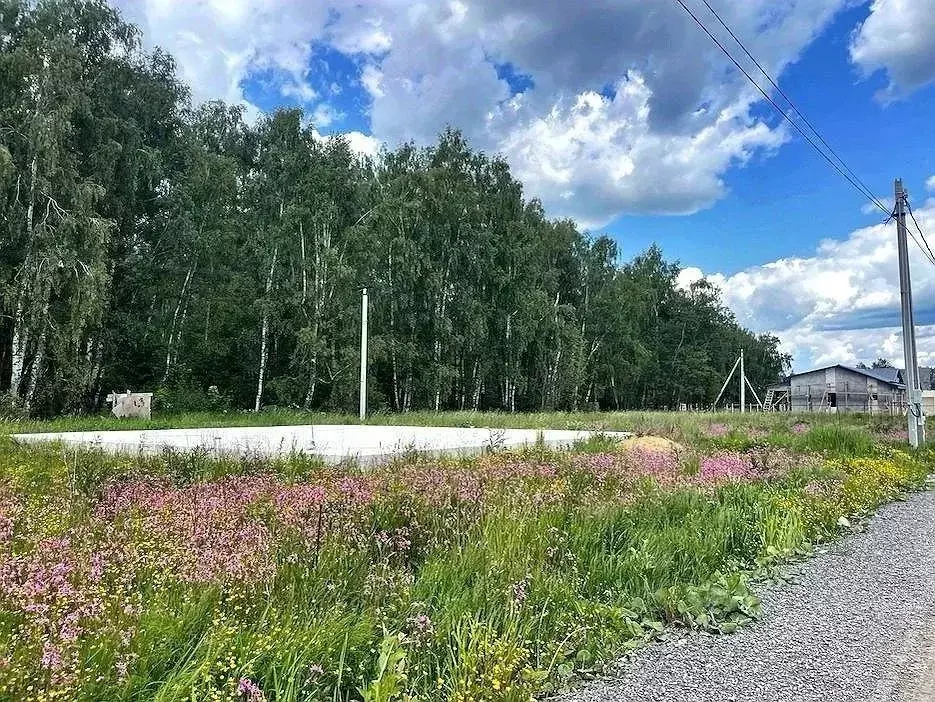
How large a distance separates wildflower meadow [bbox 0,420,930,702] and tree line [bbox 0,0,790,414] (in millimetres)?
14716

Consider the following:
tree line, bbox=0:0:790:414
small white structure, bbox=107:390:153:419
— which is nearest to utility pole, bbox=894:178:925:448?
tree line, bbox=0:0:790:414

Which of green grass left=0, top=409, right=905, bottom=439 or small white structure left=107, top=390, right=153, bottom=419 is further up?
small white structure left=107, top=390, right=153, bottom=419

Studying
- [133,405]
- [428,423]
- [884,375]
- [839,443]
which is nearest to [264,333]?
[133,405]

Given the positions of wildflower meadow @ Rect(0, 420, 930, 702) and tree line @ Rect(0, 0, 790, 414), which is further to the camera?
tree line @ Rect(0, 0, 790, 414)

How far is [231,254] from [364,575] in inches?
1057

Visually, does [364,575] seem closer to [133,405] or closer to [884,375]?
[133,405]

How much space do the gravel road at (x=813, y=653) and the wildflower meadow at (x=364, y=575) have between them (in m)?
0.19

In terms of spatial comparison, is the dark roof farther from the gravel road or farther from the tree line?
the gravel road

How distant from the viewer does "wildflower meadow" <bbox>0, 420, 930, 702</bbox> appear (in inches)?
97.3

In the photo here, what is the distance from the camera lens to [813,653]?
3.33 m

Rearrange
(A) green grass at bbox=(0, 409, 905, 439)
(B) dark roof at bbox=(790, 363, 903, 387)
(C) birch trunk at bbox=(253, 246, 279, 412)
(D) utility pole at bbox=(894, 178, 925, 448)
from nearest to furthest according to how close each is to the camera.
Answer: (D) utility pole at bbox=(894, 178, 925, 448)
(A) green grass at bbox=(0, 409, 905, 439)
(C) birch trunk at bbox=(253, 246, 279, 412)
(B) dark roof at bbox=(790, 363, 903, 387)

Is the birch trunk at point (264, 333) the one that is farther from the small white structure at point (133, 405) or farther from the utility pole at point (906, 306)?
the utility pole at point (906, 306)

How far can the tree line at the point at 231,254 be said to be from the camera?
1848cm

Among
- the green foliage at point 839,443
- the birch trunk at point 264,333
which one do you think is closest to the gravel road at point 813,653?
the green foliage at point 839,443
